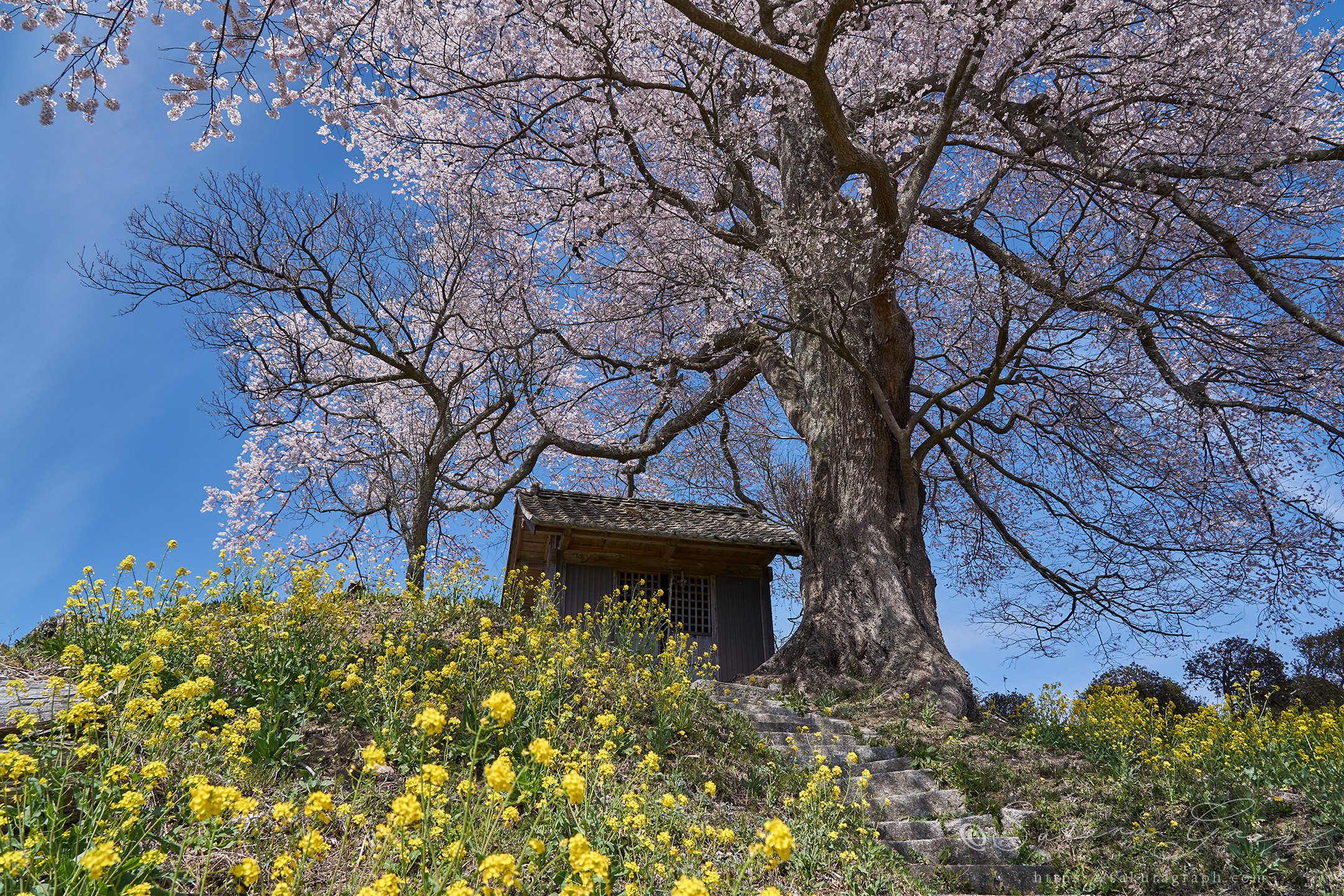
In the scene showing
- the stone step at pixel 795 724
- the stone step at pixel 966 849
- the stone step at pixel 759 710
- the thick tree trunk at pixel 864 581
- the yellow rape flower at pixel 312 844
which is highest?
the thick tree trunk at pixel 864 581

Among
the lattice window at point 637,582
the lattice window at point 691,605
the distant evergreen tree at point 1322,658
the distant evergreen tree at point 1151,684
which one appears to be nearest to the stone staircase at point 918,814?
the lattice window at point 691,605

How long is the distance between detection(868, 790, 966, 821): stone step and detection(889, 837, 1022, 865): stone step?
1.19 ft

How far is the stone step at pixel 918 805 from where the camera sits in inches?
228

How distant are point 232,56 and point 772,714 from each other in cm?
792

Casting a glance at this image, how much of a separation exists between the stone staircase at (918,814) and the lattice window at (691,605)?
6.27 meters

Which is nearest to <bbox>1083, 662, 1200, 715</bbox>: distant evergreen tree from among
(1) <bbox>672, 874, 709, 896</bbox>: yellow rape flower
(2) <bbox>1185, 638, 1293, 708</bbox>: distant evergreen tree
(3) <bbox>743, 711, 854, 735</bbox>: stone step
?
(2) <bbox>1185, 638, 1293, 708</bbox>: distant evergreen tree

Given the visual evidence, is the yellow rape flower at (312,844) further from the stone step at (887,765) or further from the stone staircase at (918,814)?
the stone step at (887,765)

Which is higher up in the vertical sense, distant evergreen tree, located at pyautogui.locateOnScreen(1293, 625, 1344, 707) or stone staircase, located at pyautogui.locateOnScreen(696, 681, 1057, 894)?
distant evergreen tree, located at pyautogui.locateOnScreen(1293, 625, 1344, 707)

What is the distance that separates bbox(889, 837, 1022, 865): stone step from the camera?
207 inches

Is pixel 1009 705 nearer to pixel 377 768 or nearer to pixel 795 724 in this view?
pixel 795 724

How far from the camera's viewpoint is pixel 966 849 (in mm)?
5332

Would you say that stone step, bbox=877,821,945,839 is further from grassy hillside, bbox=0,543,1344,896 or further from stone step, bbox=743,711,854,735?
stone step, bbox=743,711,854,735

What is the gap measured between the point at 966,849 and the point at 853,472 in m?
5.08

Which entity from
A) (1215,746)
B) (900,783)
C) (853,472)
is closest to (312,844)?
(900,783)
